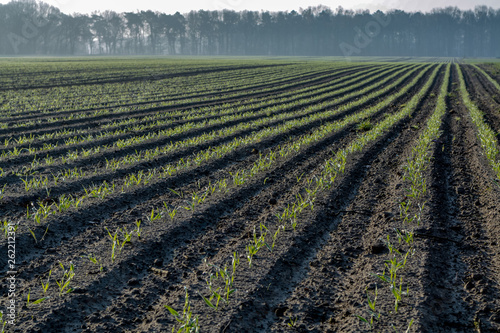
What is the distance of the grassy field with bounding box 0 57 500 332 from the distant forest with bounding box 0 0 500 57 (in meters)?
104

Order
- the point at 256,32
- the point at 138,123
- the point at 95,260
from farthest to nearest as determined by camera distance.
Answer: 1. the point at 256,32
2. the point at 138,123
3. the point at 95,260

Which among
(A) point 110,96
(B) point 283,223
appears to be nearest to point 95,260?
(B) point 283,223

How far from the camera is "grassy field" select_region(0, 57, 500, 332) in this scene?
3057 millimetres

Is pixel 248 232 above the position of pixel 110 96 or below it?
below

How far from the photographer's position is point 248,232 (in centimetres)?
439

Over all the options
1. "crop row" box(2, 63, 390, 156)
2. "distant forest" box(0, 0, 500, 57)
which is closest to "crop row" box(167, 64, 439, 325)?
"crop row" box(2, 63, 390, 156)

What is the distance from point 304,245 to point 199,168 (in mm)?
3223

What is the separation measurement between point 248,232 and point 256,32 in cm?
12119

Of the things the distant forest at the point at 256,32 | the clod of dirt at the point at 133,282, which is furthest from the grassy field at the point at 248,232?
the distant forest at the point at 256,32

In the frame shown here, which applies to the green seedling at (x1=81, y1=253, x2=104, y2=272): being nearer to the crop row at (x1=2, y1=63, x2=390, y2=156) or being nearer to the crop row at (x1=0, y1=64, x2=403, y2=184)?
the crop row at (x1=0, y1=64, x2=403, y2=184)

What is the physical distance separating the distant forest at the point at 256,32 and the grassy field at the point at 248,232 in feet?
340

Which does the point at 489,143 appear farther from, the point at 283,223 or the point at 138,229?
the point at 138,229

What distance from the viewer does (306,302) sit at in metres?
3.24

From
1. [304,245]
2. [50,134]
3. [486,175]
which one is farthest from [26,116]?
[486,175]
